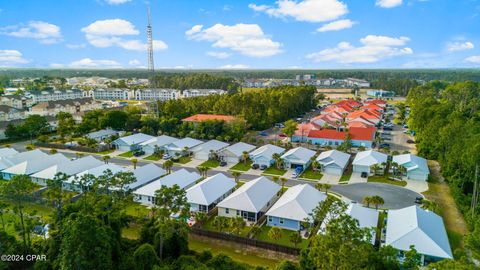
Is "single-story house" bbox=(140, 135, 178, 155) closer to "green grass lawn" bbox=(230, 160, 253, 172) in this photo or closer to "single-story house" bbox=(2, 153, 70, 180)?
"single-story house" bbox=(2, 153, 70, 180)

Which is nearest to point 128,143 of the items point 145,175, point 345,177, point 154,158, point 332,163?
point 154,158

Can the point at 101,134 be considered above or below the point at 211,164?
above

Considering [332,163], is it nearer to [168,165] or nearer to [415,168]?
[415,168]

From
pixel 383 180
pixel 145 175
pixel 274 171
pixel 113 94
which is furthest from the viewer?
pixel 113 94

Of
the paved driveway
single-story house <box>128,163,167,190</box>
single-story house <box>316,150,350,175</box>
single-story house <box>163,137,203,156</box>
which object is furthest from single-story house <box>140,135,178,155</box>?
the paved driveway

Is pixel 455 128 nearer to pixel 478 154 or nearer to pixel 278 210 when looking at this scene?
pixel 478 154

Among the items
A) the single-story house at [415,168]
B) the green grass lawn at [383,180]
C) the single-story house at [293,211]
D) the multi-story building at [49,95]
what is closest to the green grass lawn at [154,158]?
the single-story house at [293,211]

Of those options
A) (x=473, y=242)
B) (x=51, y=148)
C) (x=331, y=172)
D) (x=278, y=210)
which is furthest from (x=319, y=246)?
(x=51, y=148)
